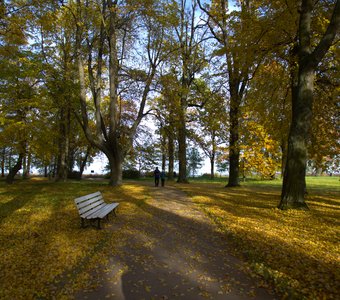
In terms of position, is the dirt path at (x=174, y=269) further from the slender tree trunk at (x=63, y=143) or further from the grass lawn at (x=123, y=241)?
the slender tree trunk at (x=63, y=143)

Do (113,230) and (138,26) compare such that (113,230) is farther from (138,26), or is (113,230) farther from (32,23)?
(138,26)

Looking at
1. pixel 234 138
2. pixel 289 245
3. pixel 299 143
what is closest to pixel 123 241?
pixel 289 245

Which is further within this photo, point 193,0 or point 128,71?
point 193,0

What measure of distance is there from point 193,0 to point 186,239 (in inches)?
1049

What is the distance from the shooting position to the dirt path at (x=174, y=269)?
12.5 ft

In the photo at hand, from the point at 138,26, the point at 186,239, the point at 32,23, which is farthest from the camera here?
the point at 138,26

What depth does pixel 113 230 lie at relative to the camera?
23.1 feet

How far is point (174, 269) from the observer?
15.2 ft

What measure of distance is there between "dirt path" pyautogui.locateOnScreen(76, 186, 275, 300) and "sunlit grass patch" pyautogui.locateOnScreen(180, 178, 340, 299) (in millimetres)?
377

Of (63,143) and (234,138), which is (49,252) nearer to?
(234,138)

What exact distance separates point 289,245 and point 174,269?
275 centimetres

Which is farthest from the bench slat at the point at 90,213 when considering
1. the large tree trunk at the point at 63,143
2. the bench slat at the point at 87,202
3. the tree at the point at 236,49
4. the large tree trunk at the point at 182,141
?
the large tree trunk at the point at 63,143

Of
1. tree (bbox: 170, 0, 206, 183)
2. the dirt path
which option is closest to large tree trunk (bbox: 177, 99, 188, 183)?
tree (bbox: 170, 0, 206, 183)

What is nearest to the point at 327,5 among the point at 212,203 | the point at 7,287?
the point at 212,203
